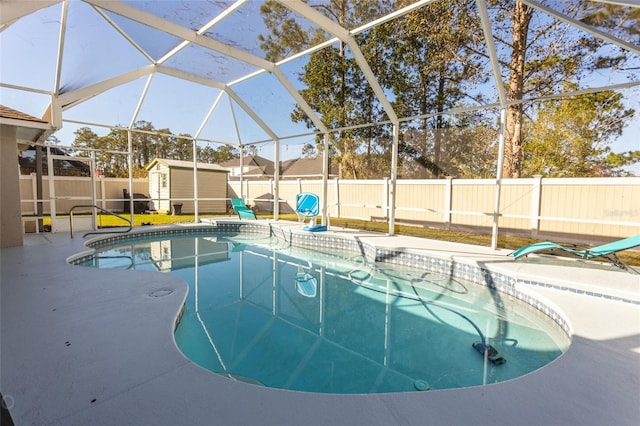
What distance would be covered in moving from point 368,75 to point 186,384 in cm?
634

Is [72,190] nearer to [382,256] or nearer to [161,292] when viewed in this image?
[161,292]

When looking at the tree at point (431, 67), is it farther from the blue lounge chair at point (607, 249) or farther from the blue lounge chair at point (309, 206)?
the blue lounge chair at point (607, 249)

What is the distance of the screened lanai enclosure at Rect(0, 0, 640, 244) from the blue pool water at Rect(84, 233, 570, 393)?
8.77 ft

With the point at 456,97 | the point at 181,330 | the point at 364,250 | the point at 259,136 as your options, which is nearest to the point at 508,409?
the point at 181,330

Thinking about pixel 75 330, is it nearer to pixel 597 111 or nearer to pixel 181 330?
pixel 181 330

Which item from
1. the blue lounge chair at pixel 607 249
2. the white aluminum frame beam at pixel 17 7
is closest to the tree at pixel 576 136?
the blue lounge chair at pixel 607 249

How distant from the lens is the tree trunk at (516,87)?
739 centimetres

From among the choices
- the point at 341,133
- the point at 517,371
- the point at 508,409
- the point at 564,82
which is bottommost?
the point at 517,371

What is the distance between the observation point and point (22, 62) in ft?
19.0

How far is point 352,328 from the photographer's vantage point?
3678mm

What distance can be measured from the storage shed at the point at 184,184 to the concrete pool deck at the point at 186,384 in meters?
13.5

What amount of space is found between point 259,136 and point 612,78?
31.3 ft

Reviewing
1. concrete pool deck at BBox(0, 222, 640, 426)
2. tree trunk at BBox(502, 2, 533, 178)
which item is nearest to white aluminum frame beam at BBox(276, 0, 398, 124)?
tree trunk at BBox(502, 2, 533, 178)

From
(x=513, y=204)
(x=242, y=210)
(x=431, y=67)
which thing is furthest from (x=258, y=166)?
(x=513, y=204)
